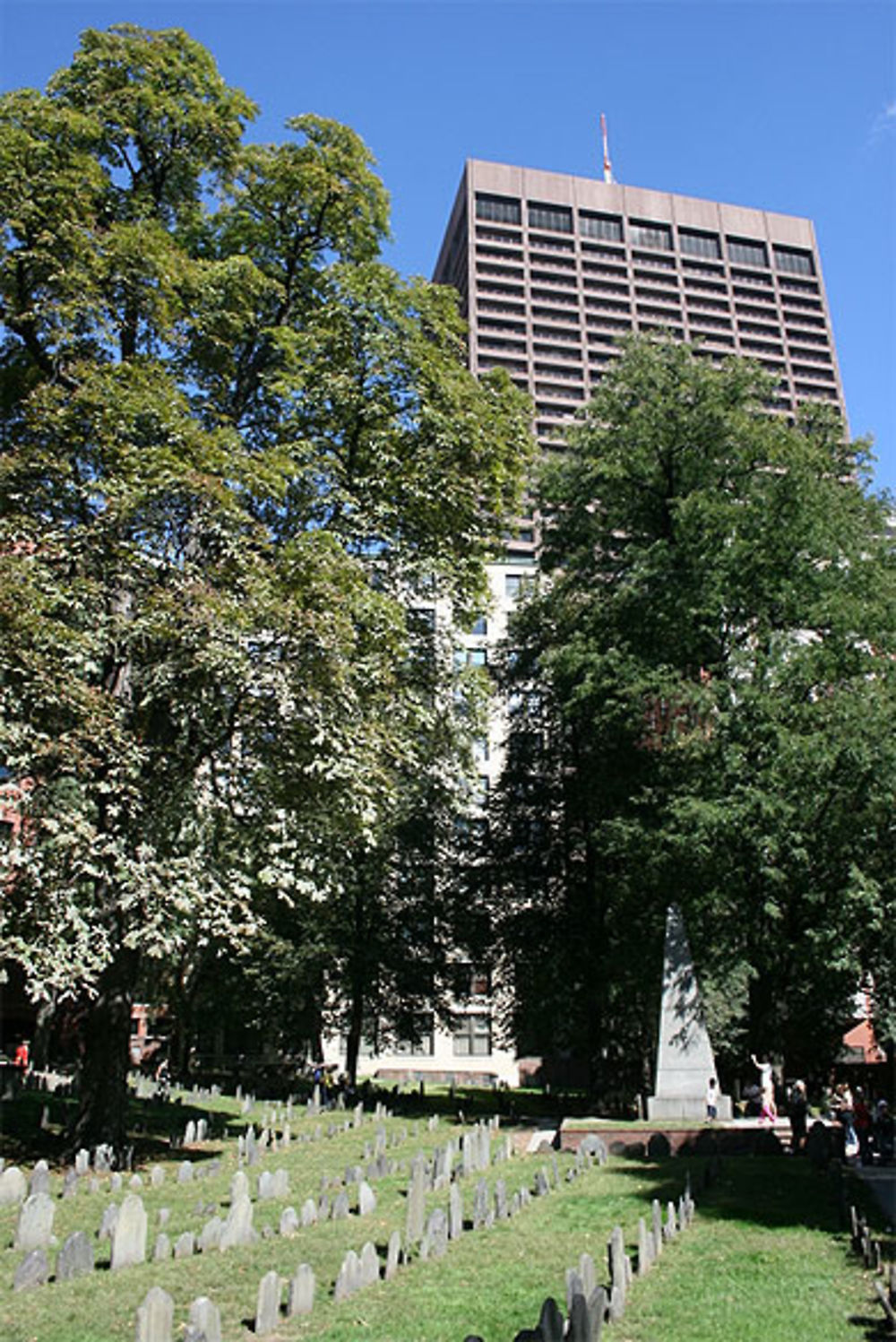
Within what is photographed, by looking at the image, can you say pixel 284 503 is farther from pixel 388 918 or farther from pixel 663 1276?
pixel 388 918

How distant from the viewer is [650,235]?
111m

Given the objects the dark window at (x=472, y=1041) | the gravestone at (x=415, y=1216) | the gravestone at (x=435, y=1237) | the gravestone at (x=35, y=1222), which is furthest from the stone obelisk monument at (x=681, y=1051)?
the dark window at (x=472, y=1041)

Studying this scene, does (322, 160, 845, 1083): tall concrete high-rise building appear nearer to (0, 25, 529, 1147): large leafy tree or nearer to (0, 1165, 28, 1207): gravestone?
(0, 25, 529, 1147): large leafy tree

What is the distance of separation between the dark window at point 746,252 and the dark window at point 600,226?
1430 cm

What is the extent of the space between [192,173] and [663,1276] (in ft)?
64.5

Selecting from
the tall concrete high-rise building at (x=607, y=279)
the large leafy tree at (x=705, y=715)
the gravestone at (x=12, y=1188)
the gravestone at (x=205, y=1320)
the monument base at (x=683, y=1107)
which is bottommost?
the gravestone at (x=205, y=1320)

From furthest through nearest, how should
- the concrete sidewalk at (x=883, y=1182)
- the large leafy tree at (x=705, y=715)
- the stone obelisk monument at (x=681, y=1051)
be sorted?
the large leafy tree at (x=705, y=715) → the stone obelisk monument at (x=681, y=1051) → the concrete sidewalk at (x=883, y=1182)

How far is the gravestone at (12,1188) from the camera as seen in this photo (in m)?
11.7

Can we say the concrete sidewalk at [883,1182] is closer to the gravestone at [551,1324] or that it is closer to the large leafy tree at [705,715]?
the large leafy tree at [705,715]

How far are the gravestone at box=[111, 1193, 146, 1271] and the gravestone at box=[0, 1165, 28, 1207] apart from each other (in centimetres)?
281

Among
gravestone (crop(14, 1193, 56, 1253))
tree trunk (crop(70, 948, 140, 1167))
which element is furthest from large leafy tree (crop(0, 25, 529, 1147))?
gravestone (crop(14, 1193, 56, 1253))

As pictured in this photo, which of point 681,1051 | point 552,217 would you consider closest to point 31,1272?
point 681,1051

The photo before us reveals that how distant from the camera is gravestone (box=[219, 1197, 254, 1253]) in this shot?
34.1ft

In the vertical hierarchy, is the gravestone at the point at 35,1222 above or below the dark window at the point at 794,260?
below
